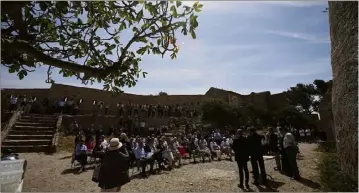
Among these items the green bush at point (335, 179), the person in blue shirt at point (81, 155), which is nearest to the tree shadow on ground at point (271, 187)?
the green bush at point (335, 179)

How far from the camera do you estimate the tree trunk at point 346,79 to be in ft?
15.8

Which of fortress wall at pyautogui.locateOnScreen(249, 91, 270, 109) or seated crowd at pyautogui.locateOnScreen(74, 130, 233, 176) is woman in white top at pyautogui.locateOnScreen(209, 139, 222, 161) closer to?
seated crowd at pyautogui.locateOnScreen(74, 130, 233, 176)

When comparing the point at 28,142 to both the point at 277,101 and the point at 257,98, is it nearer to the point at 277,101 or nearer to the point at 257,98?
the point at 257,98

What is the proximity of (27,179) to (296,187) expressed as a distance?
8.35 metres

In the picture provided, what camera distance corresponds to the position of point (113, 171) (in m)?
5.45

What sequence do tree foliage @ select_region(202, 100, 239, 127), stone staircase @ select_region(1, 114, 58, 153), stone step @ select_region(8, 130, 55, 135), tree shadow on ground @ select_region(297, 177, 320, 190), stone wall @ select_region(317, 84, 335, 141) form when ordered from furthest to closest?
tree foliage @ select_region(202, 100, 239, 127), stone wall @ select_region(317, 84, 335, 141), stone step @ select_region(8, 130, 55, 135), stone staircase @ select_region(1, 114, 58, 153), tree shadow on ground @ select_region(297, 177, 320, 190)

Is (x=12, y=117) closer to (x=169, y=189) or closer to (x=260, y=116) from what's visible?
(x=169, y=189)

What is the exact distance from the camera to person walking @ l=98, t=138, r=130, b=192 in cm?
542

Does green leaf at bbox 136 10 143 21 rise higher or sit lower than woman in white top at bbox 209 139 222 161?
higher

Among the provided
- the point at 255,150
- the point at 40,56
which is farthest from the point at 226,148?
the point at 40,56

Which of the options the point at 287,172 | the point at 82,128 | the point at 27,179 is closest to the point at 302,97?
the point at 82,128

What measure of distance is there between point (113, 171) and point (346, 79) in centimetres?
480

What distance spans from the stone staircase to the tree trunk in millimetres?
13960

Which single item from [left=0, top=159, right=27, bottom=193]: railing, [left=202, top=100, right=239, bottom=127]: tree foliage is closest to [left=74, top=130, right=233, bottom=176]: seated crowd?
[left=0, top=159, right=27, bottom=193]: railing
